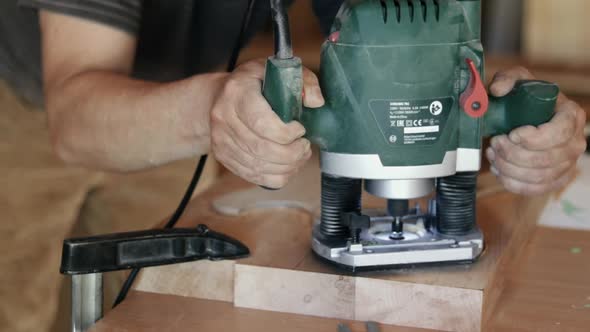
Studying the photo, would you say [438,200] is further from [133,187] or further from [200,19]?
[133,187]

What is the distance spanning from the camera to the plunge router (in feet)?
3.22

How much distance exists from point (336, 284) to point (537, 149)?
307 mm

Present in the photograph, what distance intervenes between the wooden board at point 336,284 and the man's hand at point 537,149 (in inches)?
3.4

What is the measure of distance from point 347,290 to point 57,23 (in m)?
0.61

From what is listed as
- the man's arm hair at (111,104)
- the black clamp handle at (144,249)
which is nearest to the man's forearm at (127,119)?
the man's arm hair at (111,104)

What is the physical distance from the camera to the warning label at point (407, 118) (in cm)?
99

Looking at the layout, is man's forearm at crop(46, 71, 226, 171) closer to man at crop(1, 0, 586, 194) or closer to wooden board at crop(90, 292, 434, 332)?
man at crop(1, 0, 586, 194)

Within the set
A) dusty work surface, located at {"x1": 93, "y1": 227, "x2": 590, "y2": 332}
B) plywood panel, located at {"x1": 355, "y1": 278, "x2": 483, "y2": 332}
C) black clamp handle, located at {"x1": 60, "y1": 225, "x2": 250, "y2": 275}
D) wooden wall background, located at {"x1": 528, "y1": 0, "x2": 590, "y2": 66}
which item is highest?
black clamp handle, located at {"x1": 60, "y1": 225, "x2": 250, "y2": 275}

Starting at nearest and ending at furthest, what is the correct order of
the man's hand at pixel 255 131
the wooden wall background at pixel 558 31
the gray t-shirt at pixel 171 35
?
1. the man's hand at pixel 255 131
2. the gray t-shirt at pixel 171 35
3. the wooden wall background at pixel 558 31

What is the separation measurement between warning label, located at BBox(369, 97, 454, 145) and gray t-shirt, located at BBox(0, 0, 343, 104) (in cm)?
55

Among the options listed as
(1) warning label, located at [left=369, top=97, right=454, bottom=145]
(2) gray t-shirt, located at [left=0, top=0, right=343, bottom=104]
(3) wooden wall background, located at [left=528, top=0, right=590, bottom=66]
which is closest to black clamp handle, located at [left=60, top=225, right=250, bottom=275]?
(1) warning label, located at [left=369, top=97, right=454, bottom=145]

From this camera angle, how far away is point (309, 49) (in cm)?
296

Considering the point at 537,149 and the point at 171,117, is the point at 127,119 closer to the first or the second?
the point at 171,117

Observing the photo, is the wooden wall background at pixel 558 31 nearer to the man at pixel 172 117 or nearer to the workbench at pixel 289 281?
the man at pixel 172 117
